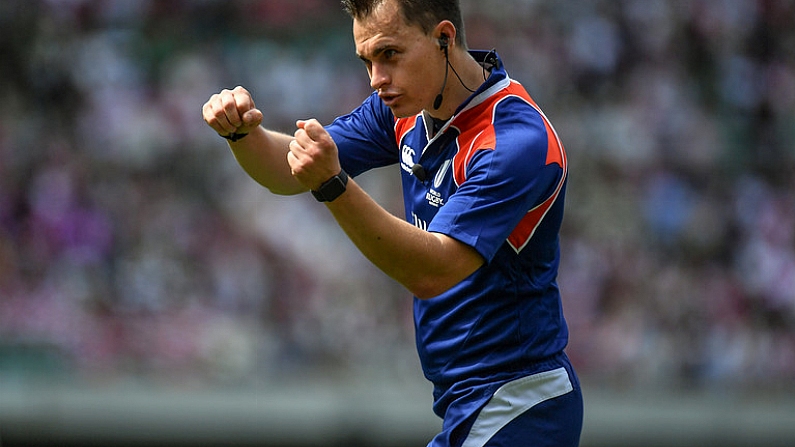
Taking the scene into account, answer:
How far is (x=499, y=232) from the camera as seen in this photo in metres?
3.58

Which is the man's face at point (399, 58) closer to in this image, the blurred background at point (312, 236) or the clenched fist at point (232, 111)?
the clenched fist at point (232, 111)

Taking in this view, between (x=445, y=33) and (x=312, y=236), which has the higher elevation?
(x=312, y=236)

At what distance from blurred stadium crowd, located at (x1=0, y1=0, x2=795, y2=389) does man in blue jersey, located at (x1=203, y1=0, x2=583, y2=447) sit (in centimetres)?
544

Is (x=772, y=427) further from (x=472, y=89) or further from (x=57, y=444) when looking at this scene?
(x=472, y=89)

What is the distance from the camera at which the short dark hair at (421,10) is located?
3756 millimetres

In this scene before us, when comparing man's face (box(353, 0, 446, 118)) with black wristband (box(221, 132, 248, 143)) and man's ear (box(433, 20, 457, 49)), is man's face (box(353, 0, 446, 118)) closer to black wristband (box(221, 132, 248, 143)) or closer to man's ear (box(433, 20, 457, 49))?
man's ear (box(433, 20, 457, 49))

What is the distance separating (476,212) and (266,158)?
1025mm

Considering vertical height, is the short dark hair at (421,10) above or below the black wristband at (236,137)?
above

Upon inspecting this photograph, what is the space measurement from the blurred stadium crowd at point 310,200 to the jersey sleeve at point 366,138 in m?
5.01

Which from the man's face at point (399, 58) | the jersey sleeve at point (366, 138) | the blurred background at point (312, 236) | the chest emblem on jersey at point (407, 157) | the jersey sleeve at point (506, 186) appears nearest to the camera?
the jersey sleeve at point (506, 186)

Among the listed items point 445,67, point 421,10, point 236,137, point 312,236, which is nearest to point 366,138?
point 236,137

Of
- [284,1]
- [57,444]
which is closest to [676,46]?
[284,1]

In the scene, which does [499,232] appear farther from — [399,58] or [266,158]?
[266,158]

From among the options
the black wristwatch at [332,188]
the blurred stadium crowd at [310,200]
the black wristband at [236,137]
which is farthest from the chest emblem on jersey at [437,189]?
the blurred stadium crowd at [310,200]
